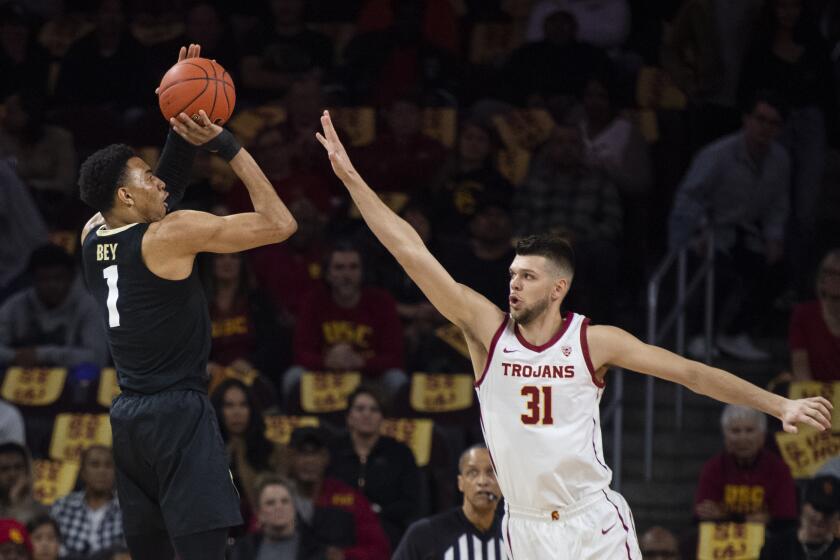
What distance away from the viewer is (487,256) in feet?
37.5

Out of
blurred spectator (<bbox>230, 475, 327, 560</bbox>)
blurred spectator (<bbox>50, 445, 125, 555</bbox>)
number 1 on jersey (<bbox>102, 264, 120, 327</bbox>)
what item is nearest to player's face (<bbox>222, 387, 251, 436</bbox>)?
blurred spectator (<bbox>230, 475, 327, 560</bbox>)

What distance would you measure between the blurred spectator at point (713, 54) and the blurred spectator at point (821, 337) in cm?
242

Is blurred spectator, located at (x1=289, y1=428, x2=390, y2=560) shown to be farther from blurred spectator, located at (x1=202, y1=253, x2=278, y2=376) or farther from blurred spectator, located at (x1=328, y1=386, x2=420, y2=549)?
blurred spectator, located at (x1=202, y1=253, x2=278, y2=376)

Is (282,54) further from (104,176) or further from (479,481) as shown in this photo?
(104,176)

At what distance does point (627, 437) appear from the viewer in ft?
36.5

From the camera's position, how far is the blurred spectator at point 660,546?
9.07 m

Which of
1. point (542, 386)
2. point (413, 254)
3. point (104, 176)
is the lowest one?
point (542, 386)

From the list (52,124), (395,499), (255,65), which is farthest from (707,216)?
(52,124)

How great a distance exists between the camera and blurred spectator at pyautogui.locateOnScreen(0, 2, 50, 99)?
14125 mm

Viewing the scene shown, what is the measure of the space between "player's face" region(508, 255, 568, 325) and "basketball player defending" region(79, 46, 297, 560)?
3.19 feet

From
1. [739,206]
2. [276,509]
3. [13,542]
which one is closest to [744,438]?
[739,206]

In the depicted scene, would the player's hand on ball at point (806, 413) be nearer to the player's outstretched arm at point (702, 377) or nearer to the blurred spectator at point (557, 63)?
the player's outstretched arm at point (702, 377)

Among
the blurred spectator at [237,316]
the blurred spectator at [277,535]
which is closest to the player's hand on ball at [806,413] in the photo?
the blurred spectator at [277,535]

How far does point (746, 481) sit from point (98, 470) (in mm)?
4080
